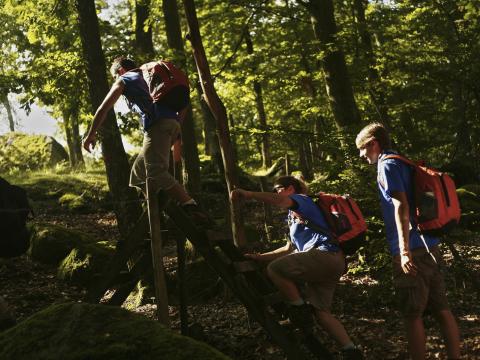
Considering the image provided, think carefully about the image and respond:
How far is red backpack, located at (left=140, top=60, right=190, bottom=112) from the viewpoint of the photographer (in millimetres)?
5250

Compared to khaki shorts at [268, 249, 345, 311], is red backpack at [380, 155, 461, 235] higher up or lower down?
higher up

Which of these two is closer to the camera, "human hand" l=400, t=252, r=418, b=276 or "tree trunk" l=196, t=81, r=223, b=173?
"human hand" l=400, t=252, r=418, b=276

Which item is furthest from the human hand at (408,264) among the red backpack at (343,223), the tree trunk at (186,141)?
the tree trunk at (186,141)

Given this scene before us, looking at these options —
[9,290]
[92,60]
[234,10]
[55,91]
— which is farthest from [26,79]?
[234,10]

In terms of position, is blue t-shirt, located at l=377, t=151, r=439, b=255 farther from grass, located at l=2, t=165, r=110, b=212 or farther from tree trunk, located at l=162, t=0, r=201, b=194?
grass, located at l=2, t=165, r=110, b=212

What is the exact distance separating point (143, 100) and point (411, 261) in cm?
307

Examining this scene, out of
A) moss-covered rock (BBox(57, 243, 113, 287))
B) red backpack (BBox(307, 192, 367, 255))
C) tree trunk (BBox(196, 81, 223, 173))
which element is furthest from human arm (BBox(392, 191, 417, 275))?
moss-covered rock (BBox(57, 243, 113, 287))

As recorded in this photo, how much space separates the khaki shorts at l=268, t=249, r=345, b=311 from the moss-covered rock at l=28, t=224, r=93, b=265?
706 cm

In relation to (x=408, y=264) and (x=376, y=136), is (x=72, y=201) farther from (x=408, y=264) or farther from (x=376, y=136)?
(x=408, y=264)

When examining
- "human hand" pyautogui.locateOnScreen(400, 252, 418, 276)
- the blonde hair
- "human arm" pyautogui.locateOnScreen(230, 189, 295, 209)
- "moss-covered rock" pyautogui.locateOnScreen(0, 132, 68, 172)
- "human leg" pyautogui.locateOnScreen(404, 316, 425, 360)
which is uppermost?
"moss-covered rock" pyautogui.locateOnScreen(0, 132, 68, 172)

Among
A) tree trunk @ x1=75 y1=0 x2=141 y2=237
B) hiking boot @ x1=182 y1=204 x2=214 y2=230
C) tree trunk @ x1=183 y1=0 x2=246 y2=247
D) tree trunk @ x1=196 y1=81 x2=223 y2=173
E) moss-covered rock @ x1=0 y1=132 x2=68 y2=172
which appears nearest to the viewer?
hiking boot @ x1=182 y1=204 x2=214 y2=230

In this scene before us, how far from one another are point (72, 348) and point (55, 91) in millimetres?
9926

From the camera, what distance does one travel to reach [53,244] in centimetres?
1100

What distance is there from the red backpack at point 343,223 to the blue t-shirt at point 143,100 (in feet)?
6.14
